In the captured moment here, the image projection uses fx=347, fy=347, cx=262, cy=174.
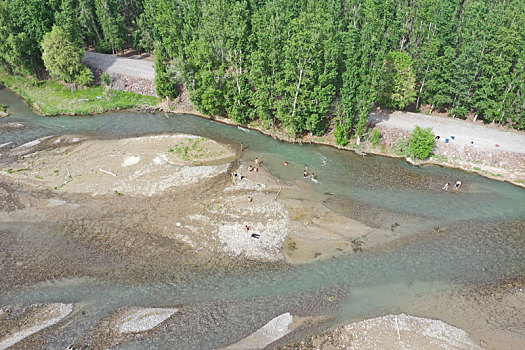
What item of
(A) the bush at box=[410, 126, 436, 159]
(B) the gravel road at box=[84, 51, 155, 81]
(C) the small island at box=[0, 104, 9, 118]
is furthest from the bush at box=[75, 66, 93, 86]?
(A) the bush at box=[410, 126, 436, 159]

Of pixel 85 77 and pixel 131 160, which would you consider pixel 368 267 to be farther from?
pixel 85 77

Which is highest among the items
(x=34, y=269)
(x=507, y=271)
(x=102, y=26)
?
(x=102, y=26)

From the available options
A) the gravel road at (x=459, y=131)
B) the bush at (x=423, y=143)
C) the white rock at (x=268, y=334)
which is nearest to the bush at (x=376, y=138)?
the gravel road at (x=459, y=131)

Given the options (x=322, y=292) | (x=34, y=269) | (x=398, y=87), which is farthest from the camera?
(x=398, y=87)

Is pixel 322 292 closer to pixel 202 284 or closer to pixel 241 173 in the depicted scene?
pixel 202 284

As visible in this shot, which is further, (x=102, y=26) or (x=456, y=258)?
(x=102, y=26)

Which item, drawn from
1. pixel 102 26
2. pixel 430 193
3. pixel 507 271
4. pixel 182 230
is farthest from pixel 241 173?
pixel 102 26
